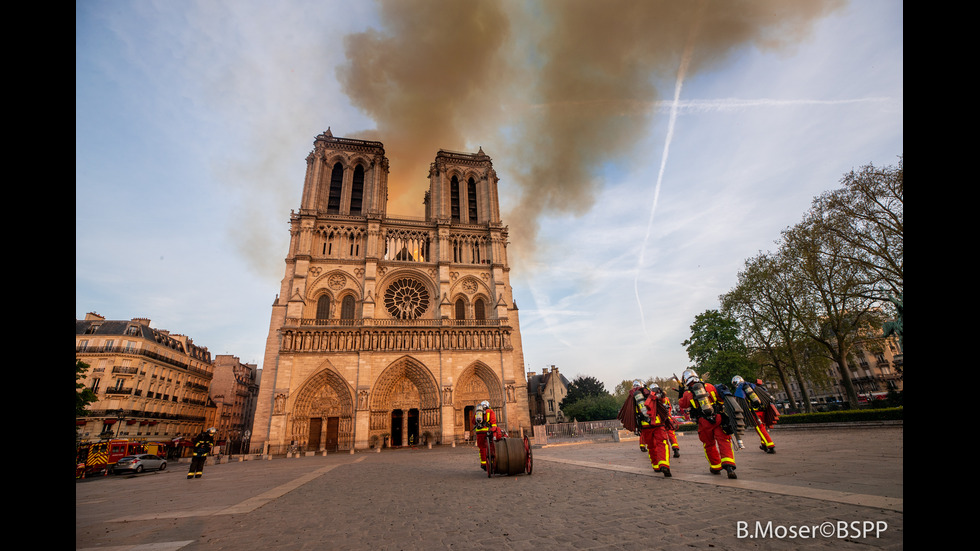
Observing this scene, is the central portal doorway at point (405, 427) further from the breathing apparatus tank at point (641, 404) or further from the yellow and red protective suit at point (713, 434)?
Answer: the yellow and red protective suit at point (713, 434)

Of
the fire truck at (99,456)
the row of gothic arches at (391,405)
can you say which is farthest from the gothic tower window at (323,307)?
the fire truck at (99,456)

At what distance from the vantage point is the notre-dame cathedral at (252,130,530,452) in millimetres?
26422

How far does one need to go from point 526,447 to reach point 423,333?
2084cm

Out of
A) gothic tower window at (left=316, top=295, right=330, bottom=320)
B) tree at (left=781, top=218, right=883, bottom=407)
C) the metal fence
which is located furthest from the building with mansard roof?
tree at (left=781, top=218, right=883, bottom=407)

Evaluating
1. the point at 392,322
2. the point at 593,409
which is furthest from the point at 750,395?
the point at 593,409

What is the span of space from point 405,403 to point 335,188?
18868 mm

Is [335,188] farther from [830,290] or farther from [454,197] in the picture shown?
[830,290]

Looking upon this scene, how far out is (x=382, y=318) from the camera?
96.9 ft

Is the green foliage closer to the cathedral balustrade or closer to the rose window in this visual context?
the cathedral balustrade

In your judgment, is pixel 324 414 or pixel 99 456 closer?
pixel 99 456
